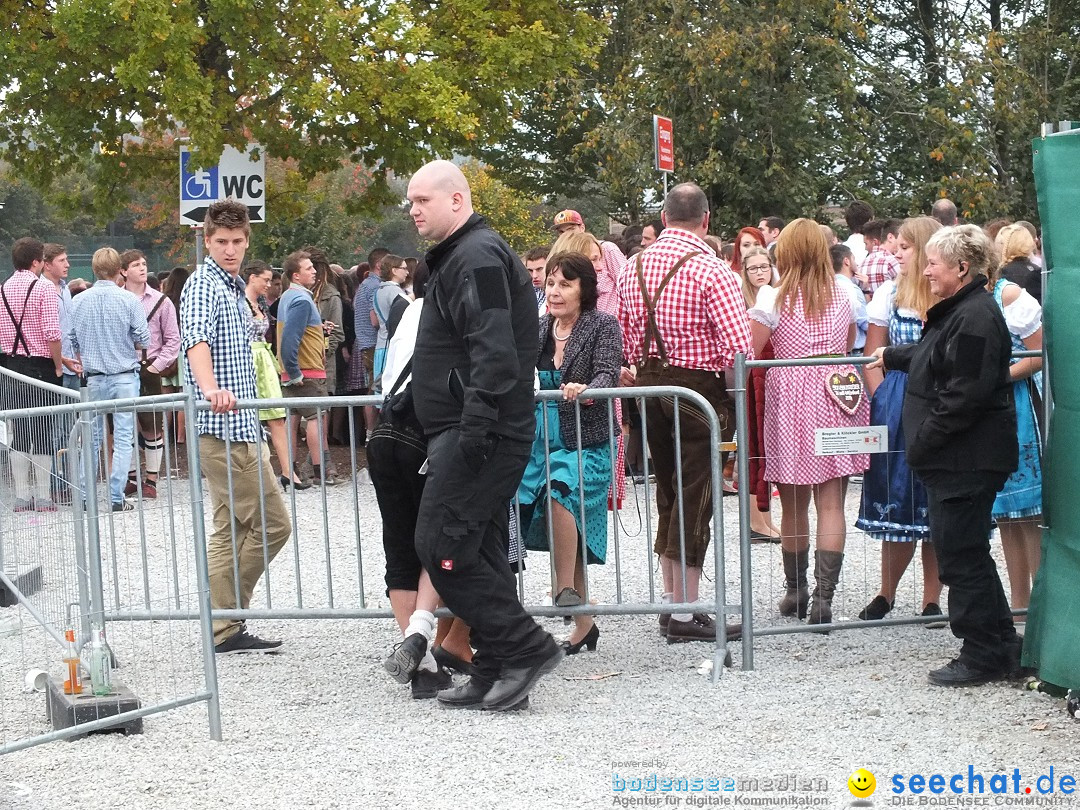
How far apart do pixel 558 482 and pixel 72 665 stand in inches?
86.0

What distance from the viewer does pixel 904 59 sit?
28.9 meters

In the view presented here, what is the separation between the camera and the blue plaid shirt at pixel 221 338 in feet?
20.9

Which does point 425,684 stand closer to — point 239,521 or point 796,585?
point 239,521

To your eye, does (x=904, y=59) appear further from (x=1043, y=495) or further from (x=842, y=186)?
(x=1043, y=495)

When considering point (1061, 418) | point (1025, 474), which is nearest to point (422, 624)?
point (1061, 418)

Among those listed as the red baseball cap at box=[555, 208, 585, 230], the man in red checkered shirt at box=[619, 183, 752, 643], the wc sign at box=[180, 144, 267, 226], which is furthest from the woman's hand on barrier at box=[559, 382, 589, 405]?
the wc sign at box=[180, 144, 267, 226]

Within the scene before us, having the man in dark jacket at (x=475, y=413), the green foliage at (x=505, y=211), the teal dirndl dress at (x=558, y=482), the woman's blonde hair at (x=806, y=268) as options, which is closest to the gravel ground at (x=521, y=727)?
the man in dark jacket at (x=475, y=413)

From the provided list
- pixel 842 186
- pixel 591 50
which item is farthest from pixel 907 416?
pixel 842 186

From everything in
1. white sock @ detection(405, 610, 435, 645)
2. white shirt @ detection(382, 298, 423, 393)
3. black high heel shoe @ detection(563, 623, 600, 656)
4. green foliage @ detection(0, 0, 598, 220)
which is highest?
green foliage @ detection(0, 0, 598, 220)

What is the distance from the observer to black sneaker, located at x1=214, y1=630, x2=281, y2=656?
22.0 ft

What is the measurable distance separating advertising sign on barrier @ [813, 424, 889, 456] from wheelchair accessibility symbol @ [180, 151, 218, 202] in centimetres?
874

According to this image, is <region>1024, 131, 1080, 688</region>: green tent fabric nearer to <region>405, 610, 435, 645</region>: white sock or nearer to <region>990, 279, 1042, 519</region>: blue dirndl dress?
<region>990, 279, 1042, 519</region>: blue dirndl dress

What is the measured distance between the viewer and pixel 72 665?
17.4 feet

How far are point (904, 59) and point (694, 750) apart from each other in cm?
2621
